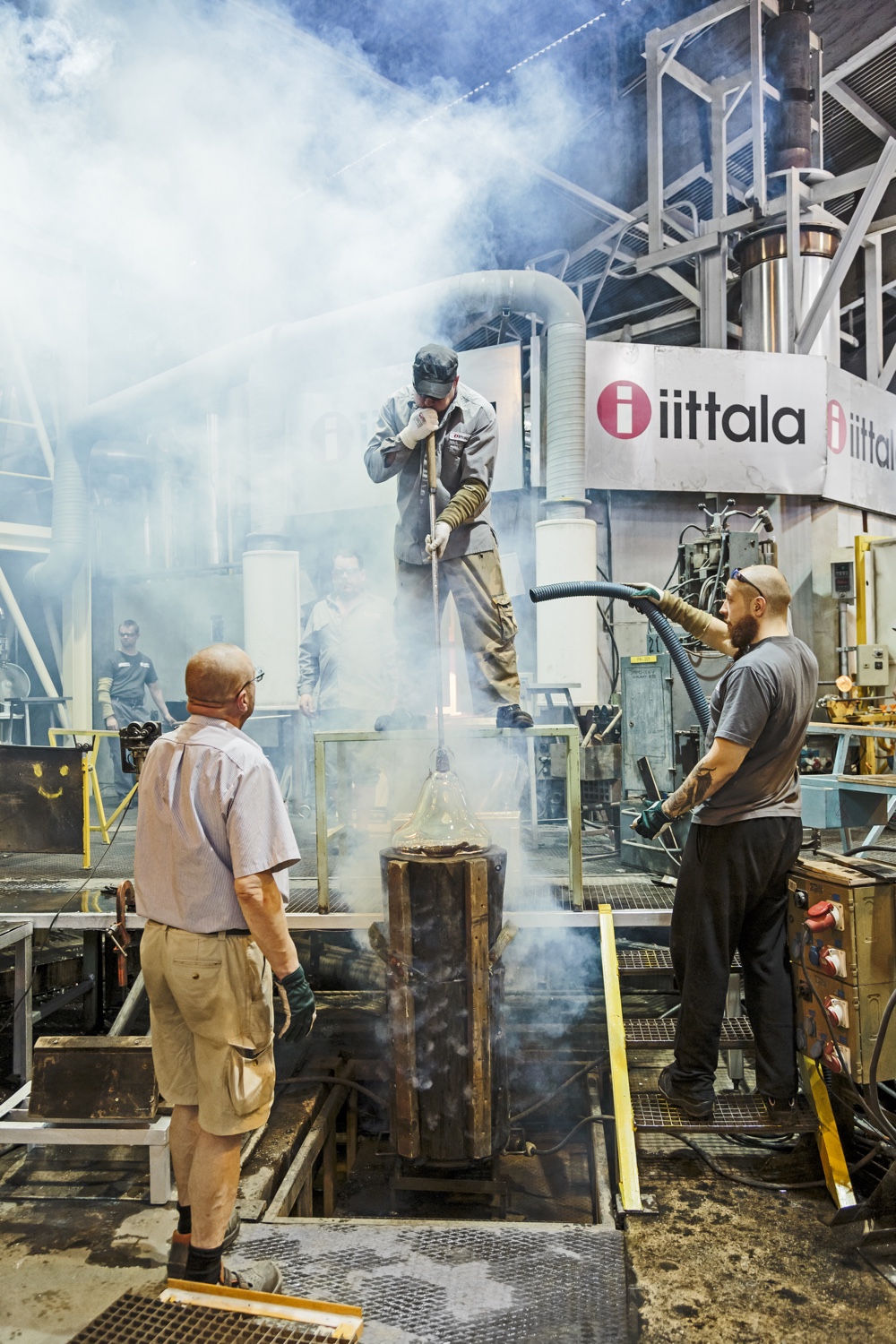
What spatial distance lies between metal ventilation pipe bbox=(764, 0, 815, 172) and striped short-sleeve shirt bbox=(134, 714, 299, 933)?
8.69 metres

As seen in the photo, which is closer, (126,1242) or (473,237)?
(126,1242)

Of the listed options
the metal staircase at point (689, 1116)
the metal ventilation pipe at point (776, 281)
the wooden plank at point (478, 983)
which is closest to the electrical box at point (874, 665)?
the metal staircase at point (689, 1116)

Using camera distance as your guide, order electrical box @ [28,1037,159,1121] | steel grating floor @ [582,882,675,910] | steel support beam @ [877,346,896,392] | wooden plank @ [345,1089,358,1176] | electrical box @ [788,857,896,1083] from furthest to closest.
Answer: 1. steel support beam @ [877,346,896,392]
2. wooden plank @ [345,1089,358,1176]
3. steel grating floor @ [582,882,675,910]
4. electrical box @ [28,1037,159,1121]
5. electrical box @ [788,857,896,1083]

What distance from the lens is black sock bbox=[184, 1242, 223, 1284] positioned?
2.28 metres

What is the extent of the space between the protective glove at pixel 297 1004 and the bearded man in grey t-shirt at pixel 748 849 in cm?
136

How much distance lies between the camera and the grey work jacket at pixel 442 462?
12.5ft

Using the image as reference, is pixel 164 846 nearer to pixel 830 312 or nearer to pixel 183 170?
pixel 183 170

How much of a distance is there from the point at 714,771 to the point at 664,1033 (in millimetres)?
1405

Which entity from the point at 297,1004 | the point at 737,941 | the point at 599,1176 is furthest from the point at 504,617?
the point at 599,1176

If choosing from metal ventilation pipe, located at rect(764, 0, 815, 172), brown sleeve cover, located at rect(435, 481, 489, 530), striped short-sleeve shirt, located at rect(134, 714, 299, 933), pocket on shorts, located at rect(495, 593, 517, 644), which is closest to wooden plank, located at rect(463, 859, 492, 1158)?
striped short-sleeve shirt, located at rect(134, 714, 299, 933)

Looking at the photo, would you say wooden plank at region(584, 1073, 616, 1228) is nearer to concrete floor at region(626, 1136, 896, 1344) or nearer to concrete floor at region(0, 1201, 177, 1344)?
concrete floor at region(626, 1136, 896, 1344)

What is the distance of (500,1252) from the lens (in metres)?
2.63

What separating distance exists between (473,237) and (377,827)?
20.9 feet

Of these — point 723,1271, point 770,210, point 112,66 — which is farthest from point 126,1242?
point 770,210
